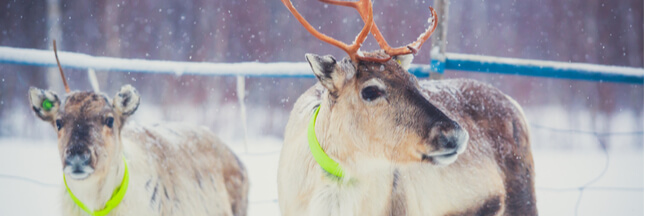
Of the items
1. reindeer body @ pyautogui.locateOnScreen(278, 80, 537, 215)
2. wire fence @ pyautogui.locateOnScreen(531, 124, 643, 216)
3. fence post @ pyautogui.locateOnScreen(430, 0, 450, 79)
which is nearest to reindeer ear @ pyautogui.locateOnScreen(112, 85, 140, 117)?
reindeer body @ pyautogui.locateOnScreen(278, 80, 537, 215)

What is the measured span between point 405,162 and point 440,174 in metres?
0.35

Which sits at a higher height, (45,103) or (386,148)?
(45,103)

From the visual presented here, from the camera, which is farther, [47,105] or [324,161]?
[47,105]

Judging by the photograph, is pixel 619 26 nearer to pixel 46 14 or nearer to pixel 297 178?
pixel 297 178

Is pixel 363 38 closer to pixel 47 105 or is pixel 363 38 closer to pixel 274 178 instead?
pixel 47 105

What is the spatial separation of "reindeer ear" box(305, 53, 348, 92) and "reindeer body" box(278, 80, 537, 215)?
118 mm

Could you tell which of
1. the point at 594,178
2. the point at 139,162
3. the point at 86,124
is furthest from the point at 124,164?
the point at 594,178

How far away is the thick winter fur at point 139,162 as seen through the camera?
183cm

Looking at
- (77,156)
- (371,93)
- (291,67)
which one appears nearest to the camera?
(371,93)

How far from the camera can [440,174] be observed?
6.38 feet

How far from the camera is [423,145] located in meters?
1.58

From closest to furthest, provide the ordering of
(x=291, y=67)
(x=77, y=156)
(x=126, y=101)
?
(x=77, y=156) < (x=126, y=101) < (x=291, y=67)

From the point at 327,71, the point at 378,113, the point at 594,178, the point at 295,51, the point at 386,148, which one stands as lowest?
the point at 594,178

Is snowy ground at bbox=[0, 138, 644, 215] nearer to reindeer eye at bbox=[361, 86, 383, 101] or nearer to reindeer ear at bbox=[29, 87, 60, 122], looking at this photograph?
reindeer ear at bbox=[29, 87, 60, 122]
